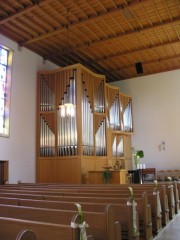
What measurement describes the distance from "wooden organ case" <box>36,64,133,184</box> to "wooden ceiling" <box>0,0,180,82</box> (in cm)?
91

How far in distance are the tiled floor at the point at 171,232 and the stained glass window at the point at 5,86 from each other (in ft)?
17.7

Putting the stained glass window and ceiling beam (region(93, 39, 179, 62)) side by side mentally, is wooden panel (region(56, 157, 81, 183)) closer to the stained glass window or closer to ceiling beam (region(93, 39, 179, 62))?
the stained glass window

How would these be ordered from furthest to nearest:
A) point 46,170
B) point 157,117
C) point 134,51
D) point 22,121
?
point 157,117 → point 134,51 → point 46,170 → point 22,121

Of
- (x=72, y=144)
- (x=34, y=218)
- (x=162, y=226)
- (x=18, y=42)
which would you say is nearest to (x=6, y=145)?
(x=72, y=144)

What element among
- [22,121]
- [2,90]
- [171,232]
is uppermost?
[2,90]

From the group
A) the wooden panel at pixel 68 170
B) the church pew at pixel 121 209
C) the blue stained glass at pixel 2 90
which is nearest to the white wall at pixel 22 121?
the blue stained glass at pixel 2 90

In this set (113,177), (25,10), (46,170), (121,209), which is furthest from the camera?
(46,170)

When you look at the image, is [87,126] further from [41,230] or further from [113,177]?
[41,230]

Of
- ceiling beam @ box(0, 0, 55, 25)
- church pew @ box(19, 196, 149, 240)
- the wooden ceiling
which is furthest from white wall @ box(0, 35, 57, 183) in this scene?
church pew @ box(19, 196, 149, 240)

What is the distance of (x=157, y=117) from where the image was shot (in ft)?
39.1

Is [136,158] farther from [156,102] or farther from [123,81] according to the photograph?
[123,81]

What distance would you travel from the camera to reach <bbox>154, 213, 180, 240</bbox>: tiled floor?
345 cm

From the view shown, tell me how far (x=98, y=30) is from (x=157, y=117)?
505cm

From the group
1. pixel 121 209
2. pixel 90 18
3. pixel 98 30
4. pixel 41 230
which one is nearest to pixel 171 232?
pixel 121 209
